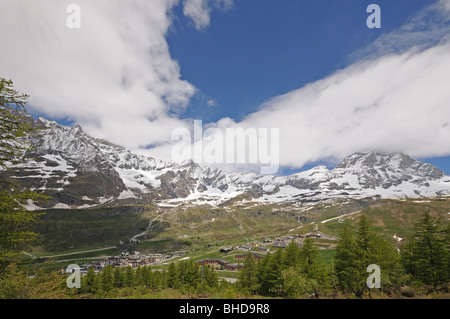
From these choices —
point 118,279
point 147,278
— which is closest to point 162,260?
point 118,279

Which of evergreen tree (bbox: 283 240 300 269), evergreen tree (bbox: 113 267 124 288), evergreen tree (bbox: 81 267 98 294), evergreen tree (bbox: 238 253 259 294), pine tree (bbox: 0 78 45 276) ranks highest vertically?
pine tree (bbox: 0 78 45 276)

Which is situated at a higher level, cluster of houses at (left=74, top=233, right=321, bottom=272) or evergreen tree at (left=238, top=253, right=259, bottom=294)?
evergreen tree at (left=238, top=253, right=259, bottom=294)

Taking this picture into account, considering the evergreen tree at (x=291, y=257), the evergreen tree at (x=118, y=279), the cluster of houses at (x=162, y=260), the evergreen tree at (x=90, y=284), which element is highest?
the evergreen tree at (x=291, y=257)

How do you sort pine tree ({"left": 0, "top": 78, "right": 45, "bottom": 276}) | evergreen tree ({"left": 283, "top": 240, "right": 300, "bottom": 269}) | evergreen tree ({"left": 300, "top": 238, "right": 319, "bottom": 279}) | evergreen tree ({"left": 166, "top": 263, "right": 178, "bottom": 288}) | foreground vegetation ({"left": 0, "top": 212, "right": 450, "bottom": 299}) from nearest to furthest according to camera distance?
pine tree ({"left": 0, "top": 78, "right": 45, "bottom": 276}) → foreground vegetation ({"left": 0, "top": 212, "right": 450, "bottom": 299}) → evergreen tree ({"left": 300, "top": 238, "right": 319, "bottom": 279}) → evergreen tree ({"left": 283, "top": 240, "right": 300, "bottom": 269}) → evergreen tree ({"left": 166, "top": 263, "right": 178, "bottom": 288})

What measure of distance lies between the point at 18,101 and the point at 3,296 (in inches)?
454

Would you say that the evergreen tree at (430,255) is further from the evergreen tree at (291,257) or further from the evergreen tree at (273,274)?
the evergreen tree at (273,274)

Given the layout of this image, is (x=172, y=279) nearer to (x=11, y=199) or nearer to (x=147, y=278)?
(x=147, y=278)

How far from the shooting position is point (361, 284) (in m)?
35.1

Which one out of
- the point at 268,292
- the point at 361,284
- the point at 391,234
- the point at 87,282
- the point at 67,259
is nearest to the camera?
the point at 361,284

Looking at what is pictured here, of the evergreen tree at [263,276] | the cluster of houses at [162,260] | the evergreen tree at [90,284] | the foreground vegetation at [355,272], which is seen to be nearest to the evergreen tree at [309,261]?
the foreground vegetation at [355,272]

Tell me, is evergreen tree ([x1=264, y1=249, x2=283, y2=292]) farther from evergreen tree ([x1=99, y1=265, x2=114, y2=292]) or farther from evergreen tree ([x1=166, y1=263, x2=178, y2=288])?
evergreen tree ([x1=99, y1=265, x2=114, y2=292])

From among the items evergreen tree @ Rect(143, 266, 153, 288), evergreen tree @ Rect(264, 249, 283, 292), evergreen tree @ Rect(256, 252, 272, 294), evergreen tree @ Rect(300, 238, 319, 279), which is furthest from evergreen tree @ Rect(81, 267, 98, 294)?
evergreen tree @ Rect(300, 238, 319, 279)
